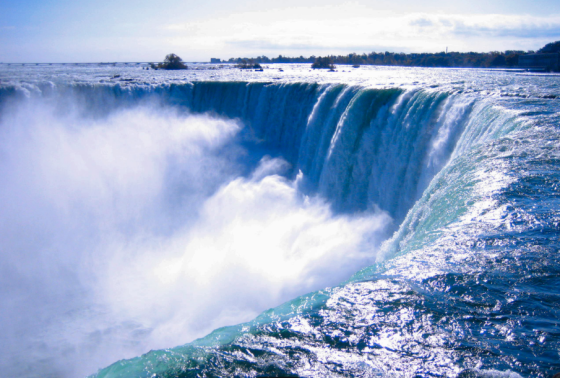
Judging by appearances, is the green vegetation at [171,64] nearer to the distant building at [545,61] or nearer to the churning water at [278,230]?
the churning water at [278,230]

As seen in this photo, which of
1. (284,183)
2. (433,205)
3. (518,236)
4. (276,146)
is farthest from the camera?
(276,146)

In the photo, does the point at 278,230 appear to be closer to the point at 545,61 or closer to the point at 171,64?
the point at 545,61

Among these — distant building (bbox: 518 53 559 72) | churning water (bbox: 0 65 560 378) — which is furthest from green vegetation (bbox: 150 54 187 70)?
distant building (bbox: 518 53 559 72)

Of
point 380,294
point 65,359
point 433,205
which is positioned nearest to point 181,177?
point 65,359

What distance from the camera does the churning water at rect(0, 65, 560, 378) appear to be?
358 cm

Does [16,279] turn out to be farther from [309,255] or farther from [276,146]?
[276,146]

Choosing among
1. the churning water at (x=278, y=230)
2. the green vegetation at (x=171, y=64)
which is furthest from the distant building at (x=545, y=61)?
the green vegetation at (x=171, y=64)

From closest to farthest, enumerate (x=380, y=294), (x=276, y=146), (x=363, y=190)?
(x=380, y=294) < (x=363, y=190) < (x=276, y=146)

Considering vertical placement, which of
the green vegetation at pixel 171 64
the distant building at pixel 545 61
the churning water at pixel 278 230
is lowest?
the churning water at pixel 278 230

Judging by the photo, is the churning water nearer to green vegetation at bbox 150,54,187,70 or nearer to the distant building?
the distant building

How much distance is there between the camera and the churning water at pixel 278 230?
11.8 ft

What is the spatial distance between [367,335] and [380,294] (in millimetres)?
674

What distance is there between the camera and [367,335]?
11.6 ft

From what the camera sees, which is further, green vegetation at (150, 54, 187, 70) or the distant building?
green vegetation at (150, 54, 187, 70)
